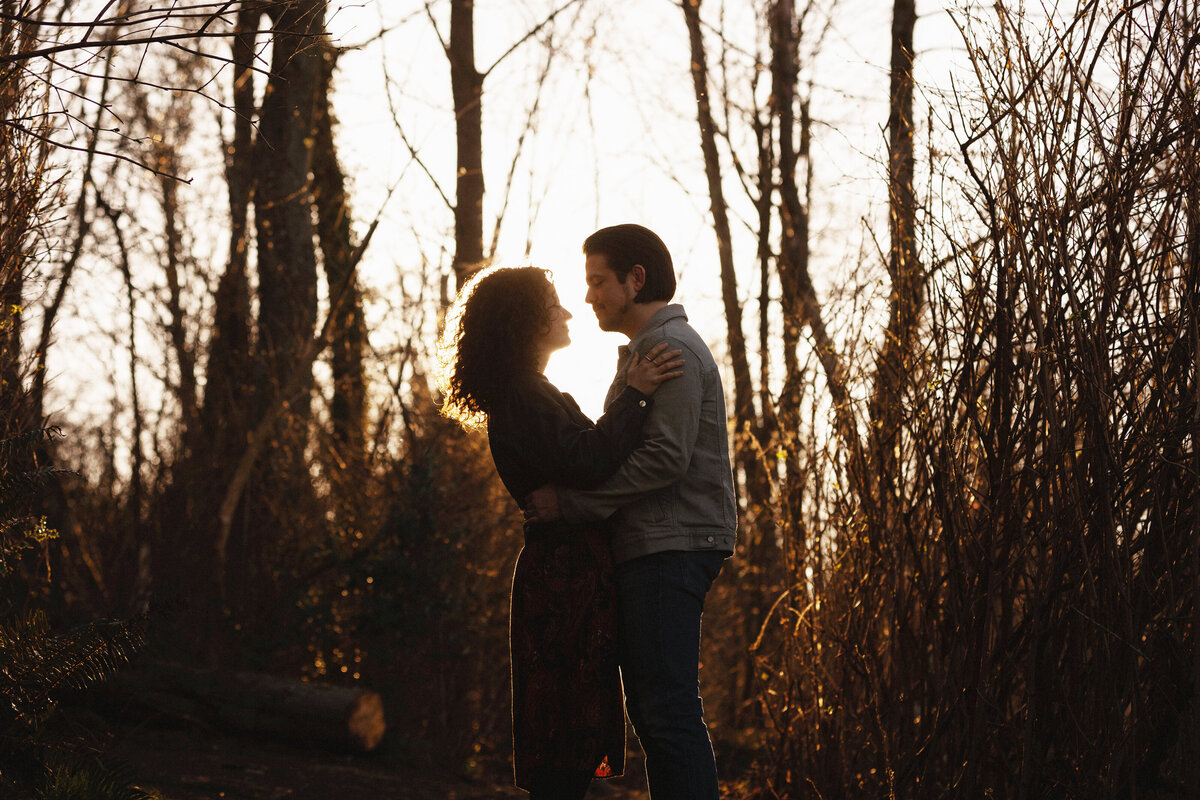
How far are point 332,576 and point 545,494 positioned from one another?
15.7 feet

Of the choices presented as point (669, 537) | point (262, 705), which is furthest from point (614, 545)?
point (262, 705)

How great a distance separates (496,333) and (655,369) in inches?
18.8

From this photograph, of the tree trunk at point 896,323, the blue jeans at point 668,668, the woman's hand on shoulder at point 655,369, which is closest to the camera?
the blue jeans at point 668,668

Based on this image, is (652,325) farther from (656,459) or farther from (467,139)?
(467,139)

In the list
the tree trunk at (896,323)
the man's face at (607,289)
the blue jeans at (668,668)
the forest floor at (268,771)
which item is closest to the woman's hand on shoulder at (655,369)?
the man's face at (607,289)

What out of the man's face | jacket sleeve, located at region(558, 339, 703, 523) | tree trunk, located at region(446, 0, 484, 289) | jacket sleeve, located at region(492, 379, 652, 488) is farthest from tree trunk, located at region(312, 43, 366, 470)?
jacket sleeve, located at region(558, 339, 703, 523)

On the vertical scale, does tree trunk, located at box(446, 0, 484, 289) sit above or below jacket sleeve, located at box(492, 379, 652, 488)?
above

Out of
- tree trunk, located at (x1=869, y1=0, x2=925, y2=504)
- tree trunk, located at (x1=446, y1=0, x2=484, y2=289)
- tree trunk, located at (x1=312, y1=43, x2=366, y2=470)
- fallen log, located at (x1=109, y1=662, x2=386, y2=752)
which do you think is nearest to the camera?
tree trunk, located at (x1=869, y1=0, x2=925, y2=504)

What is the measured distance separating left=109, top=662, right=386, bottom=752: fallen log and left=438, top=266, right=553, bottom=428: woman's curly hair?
3412 millimetres

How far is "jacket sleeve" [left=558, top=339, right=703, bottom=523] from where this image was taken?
2799 mm

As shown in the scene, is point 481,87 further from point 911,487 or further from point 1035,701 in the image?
point 1035,701

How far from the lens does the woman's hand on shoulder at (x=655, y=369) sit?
2848 mm

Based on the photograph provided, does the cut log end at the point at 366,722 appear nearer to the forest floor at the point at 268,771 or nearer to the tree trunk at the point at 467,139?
the forest floor at the point at 268,771

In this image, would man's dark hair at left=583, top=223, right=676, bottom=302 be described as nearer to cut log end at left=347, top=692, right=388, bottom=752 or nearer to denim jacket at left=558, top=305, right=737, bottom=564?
denim jacket at left=558, top=305, right=737, bottom=564
